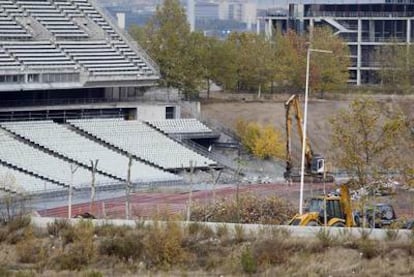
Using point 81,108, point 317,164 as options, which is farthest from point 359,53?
point 317,164

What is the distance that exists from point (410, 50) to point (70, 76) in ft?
70.9

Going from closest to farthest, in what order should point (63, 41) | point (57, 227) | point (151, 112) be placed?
point (57, 227) → point (63, 41) → point (151, 112)

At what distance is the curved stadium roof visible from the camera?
56469 mm

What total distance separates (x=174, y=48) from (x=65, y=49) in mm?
7557

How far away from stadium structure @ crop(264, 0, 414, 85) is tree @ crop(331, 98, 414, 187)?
38.0 metres

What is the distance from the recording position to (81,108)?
58.2 m

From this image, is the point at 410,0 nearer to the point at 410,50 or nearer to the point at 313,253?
the point at 410,50

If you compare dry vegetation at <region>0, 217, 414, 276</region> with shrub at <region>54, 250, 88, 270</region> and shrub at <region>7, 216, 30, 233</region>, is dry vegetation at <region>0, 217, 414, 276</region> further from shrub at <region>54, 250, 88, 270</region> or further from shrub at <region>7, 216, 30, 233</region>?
shrub at <region>7, 216, 30, 233</region>

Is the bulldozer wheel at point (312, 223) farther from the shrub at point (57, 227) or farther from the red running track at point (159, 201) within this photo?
the red running track at point (159, 201)

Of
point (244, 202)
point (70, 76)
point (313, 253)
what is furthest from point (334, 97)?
point (313, 253)

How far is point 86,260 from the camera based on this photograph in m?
32.1

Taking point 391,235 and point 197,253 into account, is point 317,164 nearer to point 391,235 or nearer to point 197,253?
point 391,235

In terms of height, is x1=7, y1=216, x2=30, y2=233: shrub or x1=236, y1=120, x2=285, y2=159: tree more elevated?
x1=7, y1=216, x2=30, y2=233: shrub

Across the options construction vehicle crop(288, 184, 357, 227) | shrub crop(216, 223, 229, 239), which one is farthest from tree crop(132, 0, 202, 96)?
shrub crop(216, 223, 229, 239)
